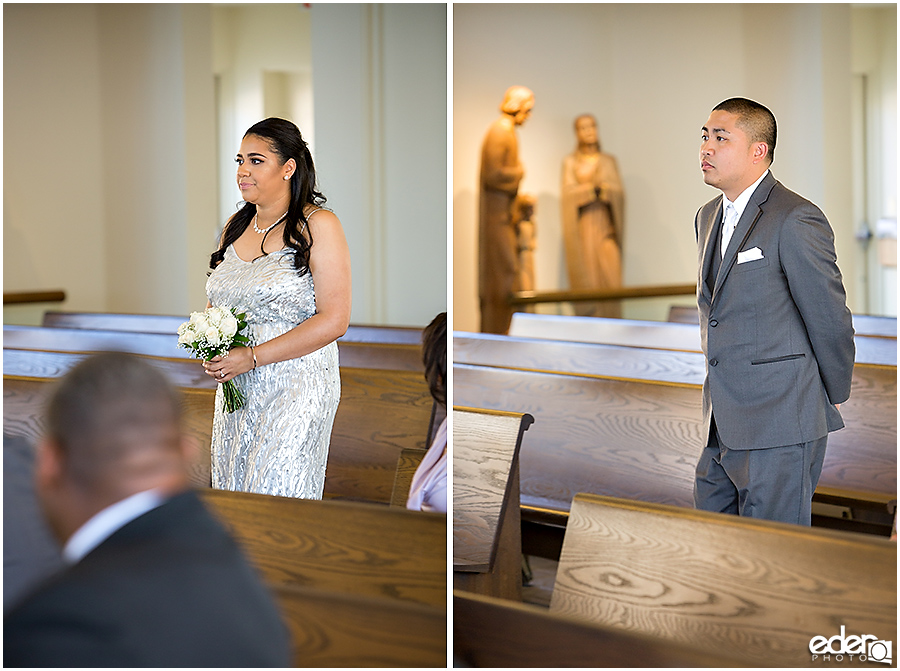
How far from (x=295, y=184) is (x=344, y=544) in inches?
38.1

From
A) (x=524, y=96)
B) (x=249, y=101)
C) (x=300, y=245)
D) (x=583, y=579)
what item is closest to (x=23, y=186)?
(x=249, y=101)

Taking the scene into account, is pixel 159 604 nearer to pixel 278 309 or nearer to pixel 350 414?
pixel 278 309

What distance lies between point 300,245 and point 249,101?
21.4ft

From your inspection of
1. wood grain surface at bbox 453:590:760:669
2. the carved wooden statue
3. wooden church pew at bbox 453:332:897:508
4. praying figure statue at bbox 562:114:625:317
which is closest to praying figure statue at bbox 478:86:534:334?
the carved wooden statue

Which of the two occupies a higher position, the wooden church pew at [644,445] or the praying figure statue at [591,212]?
the praying figure statue at [591,212]

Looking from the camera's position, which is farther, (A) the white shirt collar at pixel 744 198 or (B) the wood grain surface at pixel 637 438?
(B) the wood grain surface at pixel 637 438

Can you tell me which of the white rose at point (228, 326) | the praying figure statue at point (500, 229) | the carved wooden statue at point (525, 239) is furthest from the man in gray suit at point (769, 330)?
the carved wooden statue at point (525, 239)

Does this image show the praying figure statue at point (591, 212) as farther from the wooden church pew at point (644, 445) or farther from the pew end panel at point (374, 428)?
the pew end panel at point (374, 428)

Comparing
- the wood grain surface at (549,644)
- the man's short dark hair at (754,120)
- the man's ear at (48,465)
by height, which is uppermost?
the man's short dark hair at (754,120)

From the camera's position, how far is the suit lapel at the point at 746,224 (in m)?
2.48

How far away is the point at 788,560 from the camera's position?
5.97 feet

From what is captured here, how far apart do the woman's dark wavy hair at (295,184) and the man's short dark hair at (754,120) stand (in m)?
1.17

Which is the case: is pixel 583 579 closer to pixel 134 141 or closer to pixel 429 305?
pixel 429 305

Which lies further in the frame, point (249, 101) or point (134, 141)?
point (249, 101)
